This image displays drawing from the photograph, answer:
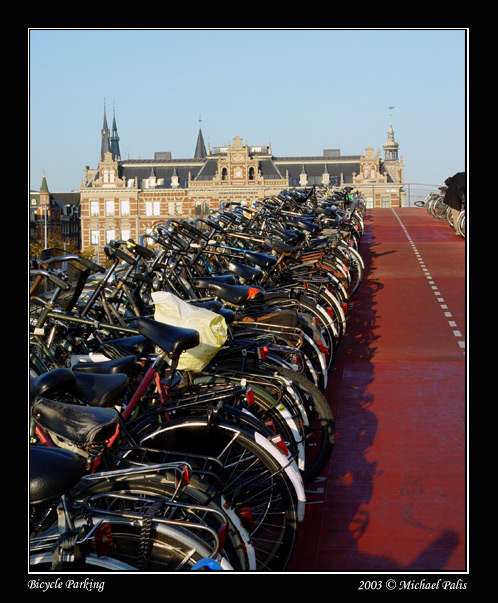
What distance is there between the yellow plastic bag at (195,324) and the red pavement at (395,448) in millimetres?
961

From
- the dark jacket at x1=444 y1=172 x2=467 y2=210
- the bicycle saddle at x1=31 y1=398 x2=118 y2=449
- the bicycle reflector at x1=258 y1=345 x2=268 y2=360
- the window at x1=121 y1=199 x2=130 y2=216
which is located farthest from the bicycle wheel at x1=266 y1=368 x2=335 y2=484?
the window at x1=121 y1=199 x2=130 y2=216

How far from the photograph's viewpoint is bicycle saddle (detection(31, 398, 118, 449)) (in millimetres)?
2396

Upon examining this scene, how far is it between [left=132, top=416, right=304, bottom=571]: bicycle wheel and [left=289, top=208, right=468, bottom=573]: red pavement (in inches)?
8.7

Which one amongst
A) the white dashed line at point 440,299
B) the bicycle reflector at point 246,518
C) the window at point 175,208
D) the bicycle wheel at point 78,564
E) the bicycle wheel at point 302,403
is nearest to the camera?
the bicycle wheel at point 78,564

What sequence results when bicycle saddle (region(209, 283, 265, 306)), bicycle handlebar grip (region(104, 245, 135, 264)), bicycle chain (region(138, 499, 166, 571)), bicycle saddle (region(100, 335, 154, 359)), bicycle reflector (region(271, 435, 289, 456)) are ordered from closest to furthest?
bicycle chain (region(138, 499, 166, 571))
bicycle reflector (region(271, 435, 289, 456))
bicycle saddle (region(100, 335, 154, 359))
bicycle saddle (region(209, 283, 265, 306))
bicycle handlebar grip (region(104, 245, 135, 264))

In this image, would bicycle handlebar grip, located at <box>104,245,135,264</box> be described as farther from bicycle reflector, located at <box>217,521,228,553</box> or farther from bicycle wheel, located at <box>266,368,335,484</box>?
bicycle reflector, located at <box>217,521,228,553</box>

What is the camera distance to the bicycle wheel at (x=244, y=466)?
3109 millimetres

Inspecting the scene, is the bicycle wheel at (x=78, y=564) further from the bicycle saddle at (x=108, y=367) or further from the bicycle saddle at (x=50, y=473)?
the bicycle saddle at (x=108, y=367)

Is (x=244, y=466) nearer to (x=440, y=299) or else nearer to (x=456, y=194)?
(x=440, y=299)

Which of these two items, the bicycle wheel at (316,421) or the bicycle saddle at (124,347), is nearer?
the bicycle saddle at (124,347)

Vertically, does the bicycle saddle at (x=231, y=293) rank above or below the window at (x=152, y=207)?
below

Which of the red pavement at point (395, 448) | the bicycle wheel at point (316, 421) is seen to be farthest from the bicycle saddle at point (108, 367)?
the bicycle wheel at point (316, 421)
